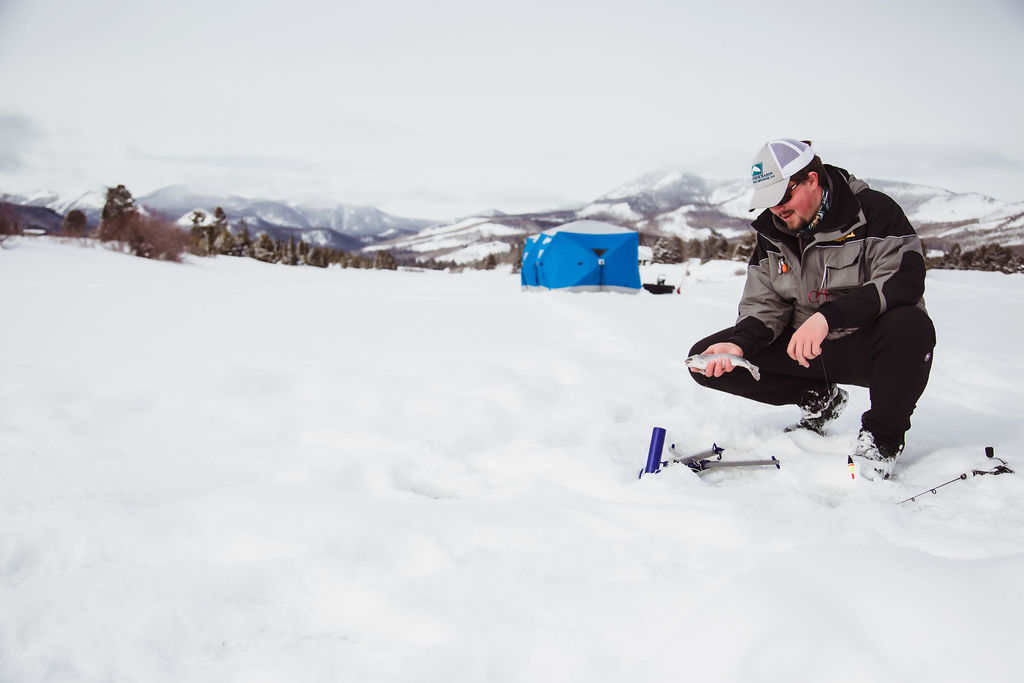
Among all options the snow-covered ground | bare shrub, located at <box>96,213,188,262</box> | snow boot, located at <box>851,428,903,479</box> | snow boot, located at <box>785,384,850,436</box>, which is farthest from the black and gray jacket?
bare shrub, located at <box>96,213,188,262</box>

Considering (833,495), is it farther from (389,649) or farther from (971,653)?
(389,649)

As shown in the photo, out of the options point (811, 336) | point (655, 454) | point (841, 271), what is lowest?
point (655, 454)

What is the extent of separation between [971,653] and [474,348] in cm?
395

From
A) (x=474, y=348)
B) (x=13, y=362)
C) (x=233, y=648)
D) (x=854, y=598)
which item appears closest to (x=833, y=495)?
(x=854, y=598)

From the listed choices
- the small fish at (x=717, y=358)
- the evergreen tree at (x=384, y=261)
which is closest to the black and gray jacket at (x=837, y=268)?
the small fish at (x=717, y=358)

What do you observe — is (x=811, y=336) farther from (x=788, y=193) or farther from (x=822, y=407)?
(x=822, y=407)

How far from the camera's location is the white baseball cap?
7.55 ft

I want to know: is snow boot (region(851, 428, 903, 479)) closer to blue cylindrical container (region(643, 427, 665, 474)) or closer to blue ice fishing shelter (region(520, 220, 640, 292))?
blue cylindrical container (region(643, 427, 665, 474))

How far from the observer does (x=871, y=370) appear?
2.39 m

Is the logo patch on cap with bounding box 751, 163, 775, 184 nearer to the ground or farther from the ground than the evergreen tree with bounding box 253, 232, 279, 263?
nearer to the ground

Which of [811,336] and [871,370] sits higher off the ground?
[811,336]

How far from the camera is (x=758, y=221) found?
2.64 metres

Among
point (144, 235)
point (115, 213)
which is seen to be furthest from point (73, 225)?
point (115, 213)

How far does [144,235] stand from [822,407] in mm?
20600
